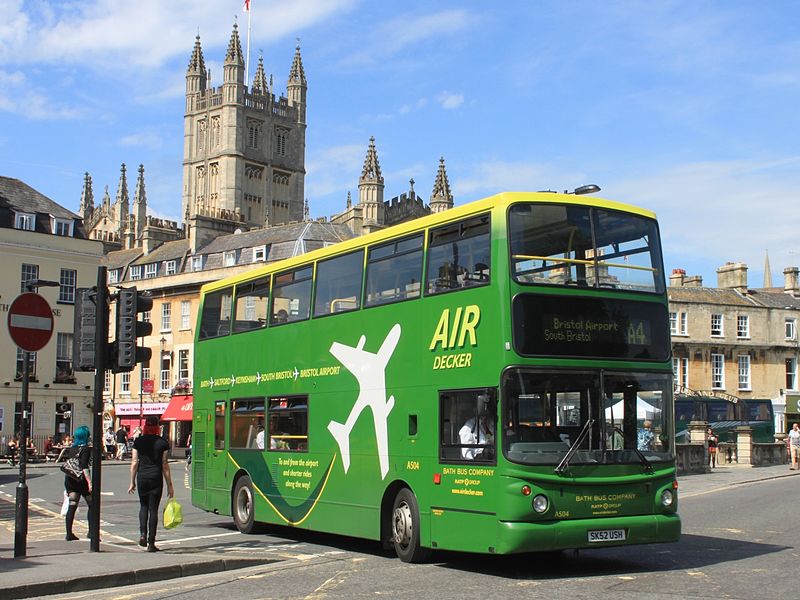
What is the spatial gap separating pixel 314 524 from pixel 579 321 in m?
5.62

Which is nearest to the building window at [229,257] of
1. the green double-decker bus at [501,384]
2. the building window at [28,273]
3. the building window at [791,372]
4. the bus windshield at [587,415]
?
the building window at [28,273]

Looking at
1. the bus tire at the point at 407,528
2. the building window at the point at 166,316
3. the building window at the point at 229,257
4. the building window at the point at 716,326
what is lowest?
the bus tire at the point at 407,528

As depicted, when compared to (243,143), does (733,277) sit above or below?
below

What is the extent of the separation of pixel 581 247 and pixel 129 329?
19.9ft

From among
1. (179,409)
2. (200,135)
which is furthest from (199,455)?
(200,135)

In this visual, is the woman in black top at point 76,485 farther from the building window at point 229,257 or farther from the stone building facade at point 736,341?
the building window at point 229,257

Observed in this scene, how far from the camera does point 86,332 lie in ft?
44.9

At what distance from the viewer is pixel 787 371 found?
64500 millimetres

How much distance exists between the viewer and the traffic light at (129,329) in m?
13.7

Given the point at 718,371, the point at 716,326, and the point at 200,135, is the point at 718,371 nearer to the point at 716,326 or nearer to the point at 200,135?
the point at 716,326

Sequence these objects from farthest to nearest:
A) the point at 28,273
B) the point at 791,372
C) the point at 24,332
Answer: the point at 791,372
the point at 28,273
the point at 24,332

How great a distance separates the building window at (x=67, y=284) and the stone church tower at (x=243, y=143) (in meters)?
83.7

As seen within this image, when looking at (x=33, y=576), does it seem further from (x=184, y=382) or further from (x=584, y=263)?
(x=184, y=382)

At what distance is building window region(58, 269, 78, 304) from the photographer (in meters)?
52.7
